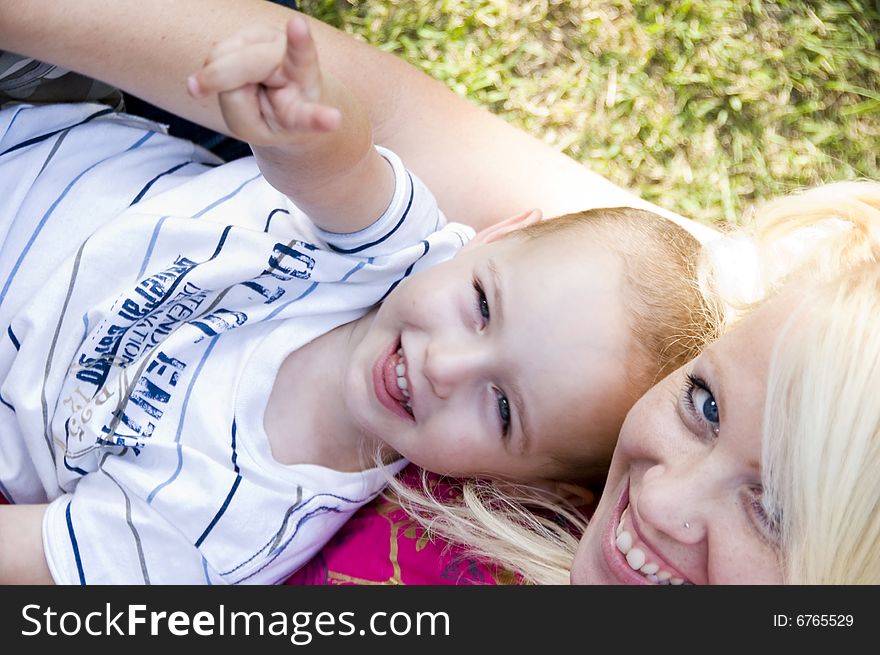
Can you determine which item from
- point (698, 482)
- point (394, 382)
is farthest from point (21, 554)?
point (698, 482)

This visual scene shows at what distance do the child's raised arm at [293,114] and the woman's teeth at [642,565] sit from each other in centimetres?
59

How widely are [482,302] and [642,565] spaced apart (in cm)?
45

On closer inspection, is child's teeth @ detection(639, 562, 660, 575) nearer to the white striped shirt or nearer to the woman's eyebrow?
the woman's eyebrow

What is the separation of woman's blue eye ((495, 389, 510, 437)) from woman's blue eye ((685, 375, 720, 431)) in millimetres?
316

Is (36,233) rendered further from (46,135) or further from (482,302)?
(482,302)

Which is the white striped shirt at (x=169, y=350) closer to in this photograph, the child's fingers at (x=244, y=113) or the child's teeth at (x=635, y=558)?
the child's fingers at (x=244, y=113)

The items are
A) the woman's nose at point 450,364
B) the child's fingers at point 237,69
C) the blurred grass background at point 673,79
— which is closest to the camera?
the child's fingers at point 237,69

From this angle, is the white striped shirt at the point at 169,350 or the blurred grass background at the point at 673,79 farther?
the blurred grass background at the point at 673,79

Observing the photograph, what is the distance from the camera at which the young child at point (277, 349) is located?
4.25ft

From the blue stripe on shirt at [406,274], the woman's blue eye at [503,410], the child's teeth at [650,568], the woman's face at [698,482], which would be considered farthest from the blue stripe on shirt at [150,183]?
the child's teeth at [650,568]

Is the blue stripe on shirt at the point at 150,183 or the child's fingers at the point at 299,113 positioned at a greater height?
the child's fingers at the point at 299,113

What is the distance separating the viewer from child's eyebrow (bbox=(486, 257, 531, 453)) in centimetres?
130

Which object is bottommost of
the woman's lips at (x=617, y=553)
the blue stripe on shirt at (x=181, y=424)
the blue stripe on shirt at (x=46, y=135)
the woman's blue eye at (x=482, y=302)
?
the blue stripe on shirt at (x=181, y=424)

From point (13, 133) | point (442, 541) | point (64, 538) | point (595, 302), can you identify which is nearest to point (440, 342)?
point (595, 302)
